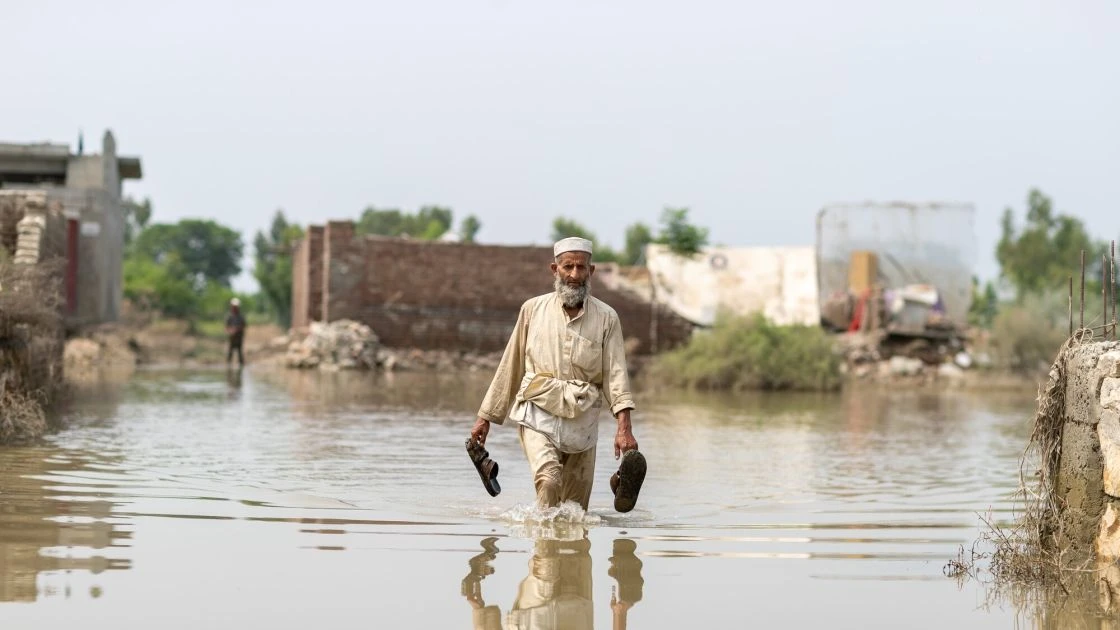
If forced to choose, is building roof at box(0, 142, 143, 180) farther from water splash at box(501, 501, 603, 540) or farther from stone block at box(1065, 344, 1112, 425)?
stone block at box(1065, 344, 1112, 425)

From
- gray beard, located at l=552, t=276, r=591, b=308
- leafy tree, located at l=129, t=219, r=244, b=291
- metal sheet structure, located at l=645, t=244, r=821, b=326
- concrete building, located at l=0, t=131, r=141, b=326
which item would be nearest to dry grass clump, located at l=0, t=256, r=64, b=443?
gray beard, located at l=552, t=276, r=591, b=308

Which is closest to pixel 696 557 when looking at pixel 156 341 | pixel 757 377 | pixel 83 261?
pixel 757 377

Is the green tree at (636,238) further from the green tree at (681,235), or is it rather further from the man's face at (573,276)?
the man's face at (573,276)

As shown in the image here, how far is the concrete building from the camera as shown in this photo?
99.0ft

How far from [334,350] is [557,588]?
25.4 m

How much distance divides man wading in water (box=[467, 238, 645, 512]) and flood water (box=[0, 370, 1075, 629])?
1.19ft

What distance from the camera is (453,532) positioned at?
23.1 ft

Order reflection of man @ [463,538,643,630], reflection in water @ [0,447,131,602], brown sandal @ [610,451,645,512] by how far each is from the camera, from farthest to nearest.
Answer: brown sandal @ [610,451,645,512] → reflection in water @ [0,447,131,602] → reflection of man @ [463,538,643,630]

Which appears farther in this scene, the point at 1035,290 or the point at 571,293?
the point at 1035,290

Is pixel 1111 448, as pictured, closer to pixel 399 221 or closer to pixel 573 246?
pixel 573 246

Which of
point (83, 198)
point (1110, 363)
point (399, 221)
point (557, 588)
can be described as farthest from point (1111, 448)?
point (399, 221)

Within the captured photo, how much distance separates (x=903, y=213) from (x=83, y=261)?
22.6 metres

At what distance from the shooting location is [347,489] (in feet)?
29.3

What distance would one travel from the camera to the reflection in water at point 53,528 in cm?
541
